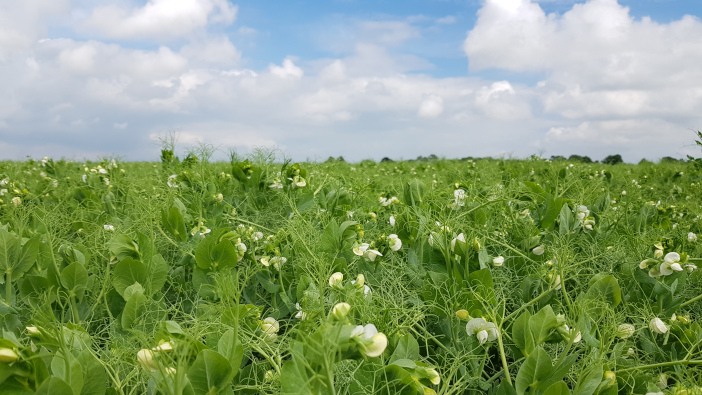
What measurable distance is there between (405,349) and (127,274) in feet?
3.67

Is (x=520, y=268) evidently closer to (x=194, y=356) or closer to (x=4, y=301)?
(x=194, y=356)

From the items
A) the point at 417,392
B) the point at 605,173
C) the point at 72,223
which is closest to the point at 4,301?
the point at 72,223

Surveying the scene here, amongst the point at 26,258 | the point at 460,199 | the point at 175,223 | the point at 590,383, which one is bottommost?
the point at 590,383

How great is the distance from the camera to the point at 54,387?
1028 mm

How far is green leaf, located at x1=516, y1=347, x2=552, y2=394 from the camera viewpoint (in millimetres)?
1277

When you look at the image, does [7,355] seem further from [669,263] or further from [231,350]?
[669,263]

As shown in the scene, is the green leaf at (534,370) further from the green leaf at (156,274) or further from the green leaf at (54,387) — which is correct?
the green leaf at (156,274)

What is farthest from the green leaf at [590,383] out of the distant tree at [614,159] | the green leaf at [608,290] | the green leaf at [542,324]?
the distant tree at [614,159]

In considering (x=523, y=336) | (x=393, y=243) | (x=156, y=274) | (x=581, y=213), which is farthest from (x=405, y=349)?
(x=581, y=213)

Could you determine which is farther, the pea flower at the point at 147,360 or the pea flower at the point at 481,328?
the pea flower at the point at 481,328

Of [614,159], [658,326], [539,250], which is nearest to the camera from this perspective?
[658,326]

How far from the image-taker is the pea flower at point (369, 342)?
908 mm

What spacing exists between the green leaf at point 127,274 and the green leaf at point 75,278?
129mm

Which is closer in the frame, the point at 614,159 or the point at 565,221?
the point at 565,221
